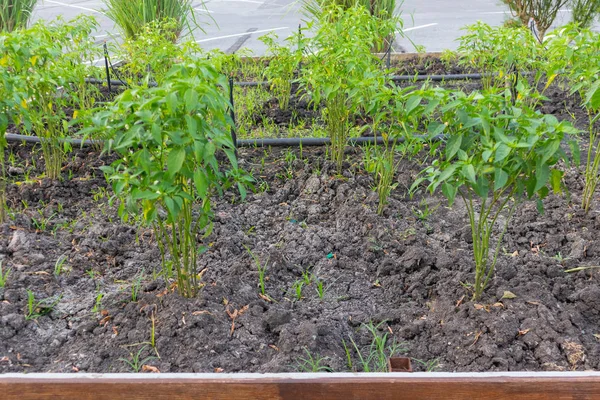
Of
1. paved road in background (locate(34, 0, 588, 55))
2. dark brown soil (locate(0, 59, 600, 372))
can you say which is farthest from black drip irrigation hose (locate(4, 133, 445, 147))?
paved road in background (locate(34, 0, 588, 55))

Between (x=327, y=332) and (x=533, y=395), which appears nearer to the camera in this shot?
(x=533, y=395)

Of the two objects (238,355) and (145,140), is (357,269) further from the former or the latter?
(145,140)

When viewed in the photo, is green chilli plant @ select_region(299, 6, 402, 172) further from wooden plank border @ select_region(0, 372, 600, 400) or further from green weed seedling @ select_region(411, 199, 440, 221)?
wooden plank border @ select_region(0, 372, 600, 400)

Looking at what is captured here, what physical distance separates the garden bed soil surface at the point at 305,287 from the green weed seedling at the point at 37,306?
3cm

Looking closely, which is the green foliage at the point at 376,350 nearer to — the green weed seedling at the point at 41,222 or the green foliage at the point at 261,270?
the green foliage at the point at 261,270

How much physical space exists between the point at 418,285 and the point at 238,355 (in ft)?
3.18

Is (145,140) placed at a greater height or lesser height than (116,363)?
greater

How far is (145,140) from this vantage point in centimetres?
228

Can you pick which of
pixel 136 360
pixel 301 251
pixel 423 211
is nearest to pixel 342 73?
pixel 423 211

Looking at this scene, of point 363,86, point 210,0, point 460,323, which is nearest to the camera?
point 460,323

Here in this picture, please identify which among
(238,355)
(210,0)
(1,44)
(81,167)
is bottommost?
(238,355)

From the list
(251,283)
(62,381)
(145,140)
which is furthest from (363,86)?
(62,381)

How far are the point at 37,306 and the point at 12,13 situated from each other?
214 inches

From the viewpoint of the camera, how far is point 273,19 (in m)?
13.3
